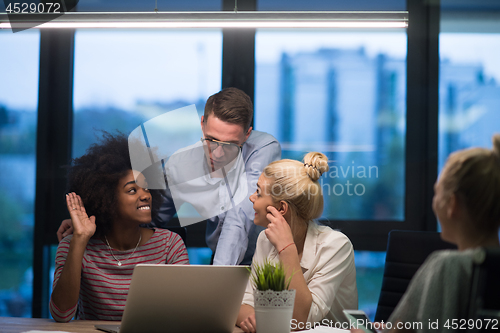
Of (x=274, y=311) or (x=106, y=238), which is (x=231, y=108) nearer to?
(x=106, y=238)

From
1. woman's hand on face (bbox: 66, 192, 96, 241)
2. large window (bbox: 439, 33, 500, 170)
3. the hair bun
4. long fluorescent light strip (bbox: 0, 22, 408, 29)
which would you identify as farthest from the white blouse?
large window (bbox: 439, 33, 500, 170)

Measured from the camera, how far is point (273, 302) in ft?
3.39

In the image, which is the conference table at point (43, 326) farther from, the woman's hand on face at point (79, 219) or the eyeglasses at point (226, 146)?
the eyeglasses at point (226, 146)

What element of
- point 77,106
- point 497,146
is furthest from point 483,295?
point 77,106

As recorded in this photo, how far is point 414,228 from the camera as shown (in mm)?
2734

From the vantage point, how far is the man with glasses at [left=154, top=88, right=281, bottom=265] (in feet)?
6.73

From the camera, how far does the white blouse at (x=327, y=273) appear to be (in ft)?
4.71

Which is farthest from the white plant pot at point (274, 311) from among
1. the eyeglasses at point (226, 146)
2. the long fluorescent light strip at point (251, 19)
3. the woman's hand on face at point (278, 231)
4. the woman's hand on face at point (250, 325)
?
the long fluorescent light strip at point (251, 19)

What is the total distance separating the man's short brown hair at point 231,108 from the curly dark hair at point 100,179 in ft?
1.76

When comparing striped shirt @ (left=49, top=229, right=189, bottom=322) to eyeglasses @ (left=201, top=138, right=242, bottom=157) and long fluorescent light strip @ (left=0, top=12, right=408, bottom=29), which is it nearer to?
eyeglasses @ (left=201, top=138, right=242, bottom=157)

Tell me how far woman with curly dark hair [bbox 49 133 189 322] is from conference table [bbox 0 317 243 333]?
102 millimetres

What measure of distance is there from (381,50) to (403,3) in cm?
36

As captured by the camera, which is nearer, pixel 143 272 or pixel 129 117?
pixel 143 272

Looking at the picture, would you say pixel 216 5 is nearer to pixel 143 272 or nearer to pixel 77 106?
pixel 77 106
